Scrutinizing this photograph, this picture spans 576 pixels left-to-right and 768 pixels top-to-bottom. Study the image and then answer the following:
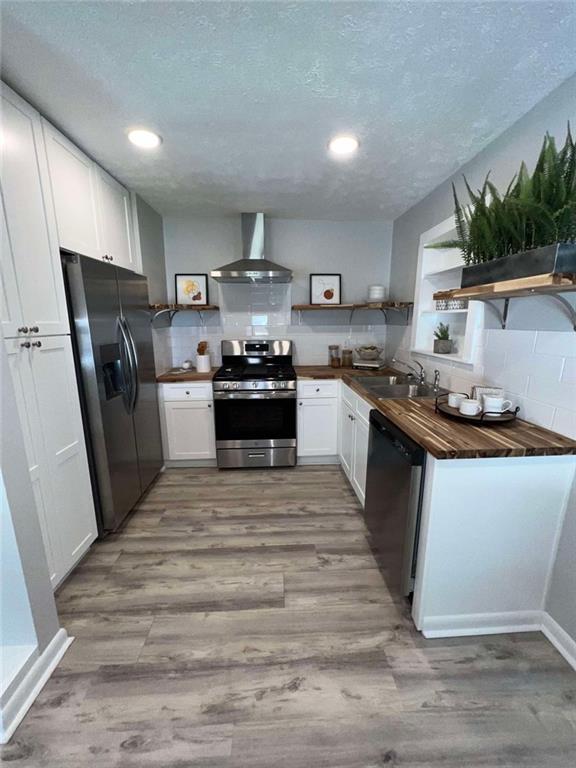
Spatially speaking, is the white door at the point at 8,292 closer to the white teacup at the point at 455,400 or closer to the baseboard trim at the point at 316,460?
the white teacup at the point at 455,400

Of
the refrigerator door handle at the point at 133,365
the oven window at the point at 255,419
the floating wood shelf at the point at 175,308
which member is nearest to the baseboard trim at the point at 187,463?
the oven window at the point at 255,419

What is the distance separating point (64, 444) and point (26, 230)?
3.53ft

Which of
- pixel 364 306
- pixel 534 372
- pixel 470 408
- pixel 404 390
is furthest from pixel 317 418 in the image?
pixel 534 372

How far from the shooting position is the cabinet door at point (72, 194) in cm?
159

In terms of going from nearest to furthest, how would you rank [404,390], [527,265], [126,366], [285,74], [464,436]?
1. [527,265]
2. [285,74]
3. [464,436]
4. [126,366]
5. [404,390]

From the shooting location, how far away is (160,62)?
3.88 feet

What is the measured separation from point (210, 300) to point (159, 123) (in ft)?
5.76

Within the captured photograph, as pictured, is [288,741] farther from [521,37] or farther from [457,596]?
[521,37]

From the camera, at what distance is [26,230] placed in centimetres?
140

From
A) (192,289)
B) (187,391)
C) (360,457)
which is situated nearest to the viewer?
Answer: (360,457)

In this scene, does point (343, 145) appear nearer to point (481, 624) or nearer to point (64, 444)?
point (64, 444)

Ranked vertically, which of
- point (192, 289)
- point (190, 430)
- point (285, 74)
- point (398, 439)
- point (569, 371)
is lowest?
point (190, 430)

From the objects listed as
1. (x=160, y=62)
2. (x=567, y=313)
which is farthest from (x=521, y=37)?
(x=160, y=62)

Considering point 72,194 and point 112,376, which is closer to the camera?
point 72,194
